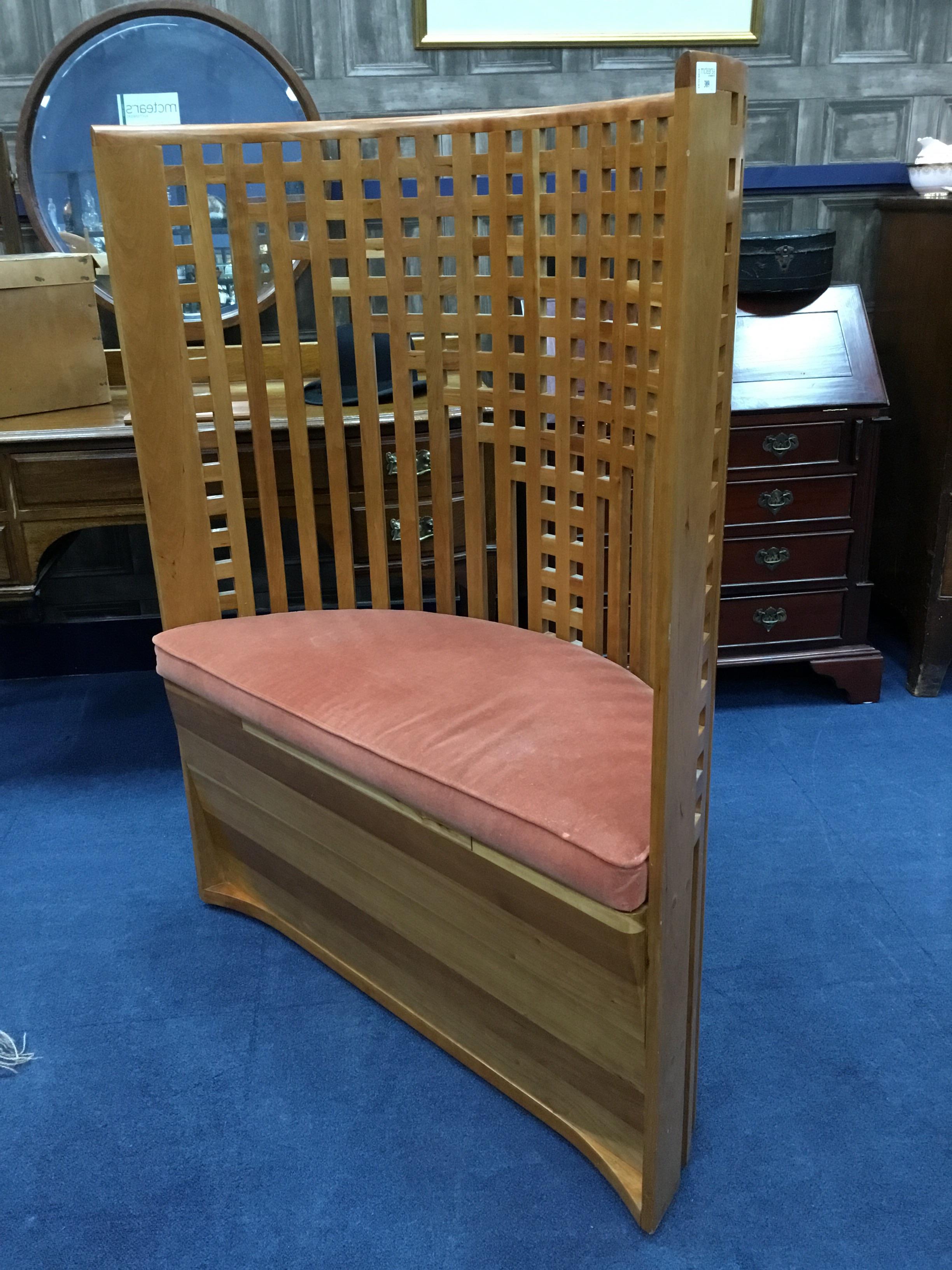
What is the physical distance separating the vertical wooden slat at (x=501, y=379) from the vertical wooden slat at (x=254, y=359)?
0.40 m

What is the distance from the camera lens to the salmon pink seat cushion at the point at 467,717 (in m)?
1.22

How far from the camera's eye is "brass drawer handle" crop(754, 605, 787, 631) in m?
2.58

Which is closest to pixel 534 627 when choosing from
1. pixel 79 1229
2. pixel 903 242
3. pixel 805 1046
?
pixel 805 1046

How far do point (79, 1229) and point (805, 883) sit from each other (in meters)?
1.33

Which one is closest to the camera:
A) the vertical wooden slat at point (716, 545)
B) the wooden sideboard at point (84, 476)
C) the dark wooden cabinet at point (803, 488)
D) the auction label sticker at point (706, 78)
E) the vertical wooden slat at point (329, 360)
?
the auction label sticker at point (706, 78)

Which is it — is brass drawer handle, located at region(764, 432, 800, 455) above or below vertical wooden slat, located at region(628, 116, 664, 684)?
below

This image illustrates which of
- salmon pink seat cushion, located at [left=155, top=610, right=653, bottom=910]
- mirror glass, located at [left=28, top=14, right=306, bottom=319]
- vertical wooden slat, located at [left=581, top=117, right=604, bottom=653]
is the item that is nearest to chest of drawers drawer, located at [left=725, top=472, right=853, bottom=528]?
vertical wooden slat, located at [left=581, top=117, right=604, bottom=653]

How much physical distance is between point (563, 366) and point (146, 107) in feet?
4.84

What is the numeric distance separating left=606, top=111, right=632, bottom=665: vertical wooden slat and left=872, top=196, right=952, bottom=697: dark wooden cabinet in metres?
1.19

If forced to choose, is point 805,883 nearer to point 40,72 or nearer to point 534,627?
point 534,627

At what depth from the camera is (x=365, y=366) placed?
5.93ft

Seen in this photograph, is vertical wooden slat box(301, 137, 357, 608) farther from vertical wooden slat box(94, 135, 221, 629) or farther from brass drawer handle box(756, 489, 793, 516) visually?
brass drawer handle box(756, 489, 793, 516)

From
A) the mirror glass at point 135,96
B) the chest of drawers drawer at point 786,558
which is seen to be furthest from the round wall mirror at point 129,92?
the chest of drawers drawer at point 786,558

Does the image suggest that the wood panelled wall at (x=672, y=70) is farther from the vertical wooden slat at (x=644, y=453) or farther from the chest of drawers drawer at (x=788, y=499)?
the vertical wooden slat at (x=644, y=453)
